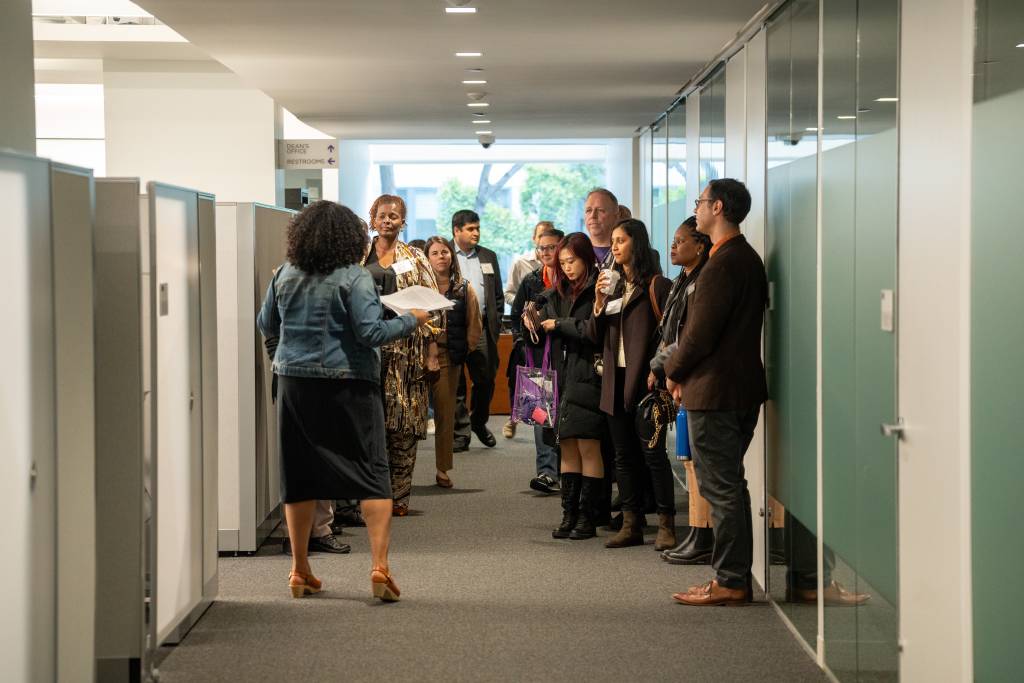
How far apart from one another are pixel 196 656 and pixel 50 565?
1.08m

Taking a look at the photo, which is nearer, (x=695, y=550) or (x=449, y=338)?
(x=695, y=550)

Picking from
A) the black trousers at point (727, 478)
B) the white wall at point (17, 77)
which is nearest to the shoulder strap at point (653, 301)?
the black trousers at point (727, 478)

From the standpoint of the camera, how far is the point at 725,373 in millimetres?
5027

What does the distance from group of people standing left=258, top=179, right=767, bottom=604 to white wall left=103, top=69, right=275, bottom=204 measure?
5.20 metres

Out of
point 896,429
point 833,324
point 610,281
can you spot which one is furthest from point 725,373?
point 896,429

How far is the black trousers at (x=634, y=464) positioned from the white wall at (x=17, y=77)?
3015mm

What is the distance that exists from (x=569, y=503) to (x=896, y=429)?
3271 mm

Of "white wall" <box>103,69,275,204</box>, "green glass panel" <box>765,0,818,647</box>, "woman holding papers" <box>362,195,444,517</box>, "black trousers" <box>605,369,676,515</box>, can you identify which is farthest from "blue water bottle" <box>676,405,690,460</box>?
"white wall" <box>103,69,275,204</box>

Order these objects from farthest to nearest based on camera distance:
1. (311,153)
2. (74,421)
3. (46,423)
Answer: (311,153)
(74,421)
(46,423)

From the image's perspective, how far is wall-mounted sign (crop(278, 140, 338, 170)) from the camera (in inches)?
474

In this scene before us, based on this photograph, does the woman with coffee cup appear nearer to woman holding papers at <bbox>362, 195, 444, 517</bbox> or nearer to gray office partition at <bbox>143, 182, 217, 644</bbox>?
woman holding papers at <bbox>362, 195, 444, 517</bbox>

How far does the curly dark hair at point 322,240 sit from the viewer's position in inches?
197

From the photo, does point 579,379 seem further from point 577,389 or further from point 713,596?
point 713,596

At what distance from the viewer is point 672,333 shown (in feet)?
18.1
